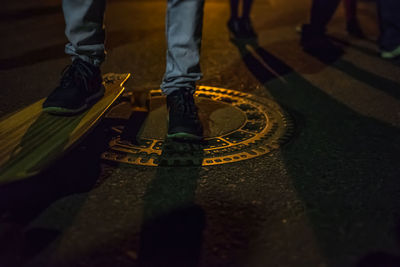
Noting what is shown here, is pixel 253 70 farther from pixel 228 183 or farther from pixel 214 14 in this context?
pixel 214 14

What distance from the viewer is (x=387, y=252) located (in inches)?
48.9

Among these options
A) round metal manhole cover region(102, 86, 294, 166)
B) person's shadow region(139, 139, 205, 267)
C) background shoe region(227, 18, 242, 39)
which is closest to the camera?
person's shadow region(139, 139, 205, 267)

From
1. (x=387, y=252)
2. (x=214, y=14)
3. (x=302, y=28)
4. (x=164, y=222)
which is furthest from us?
(x=214, y=14)

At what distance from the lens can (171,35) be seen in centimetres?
202

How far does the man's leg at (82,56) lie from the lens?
1.94m

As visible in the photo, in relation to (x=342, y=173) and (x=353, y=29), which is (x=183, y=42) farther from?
(x=353, y=29)

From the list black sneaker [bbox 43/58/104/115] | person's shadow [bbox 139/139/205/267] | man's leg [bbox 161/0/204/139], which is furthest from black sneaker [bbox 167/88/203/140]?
black sneaker [bbox 43/58/104/115]

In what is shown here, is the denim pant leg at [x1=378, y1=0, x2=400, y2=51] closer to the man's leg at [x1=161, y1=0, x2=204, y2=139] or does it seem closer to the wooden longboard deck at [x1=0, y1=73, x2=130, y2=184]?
the man's leg at [x1=161, y1=0, x2=204, y2=139]

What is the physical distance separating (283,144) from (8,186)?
3.90ft

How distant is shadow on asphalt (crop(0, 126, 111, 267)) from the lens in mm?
1217

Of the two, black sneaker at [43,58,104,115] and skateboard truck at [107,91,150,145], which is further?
skateboard truck at [107,91,150,145]

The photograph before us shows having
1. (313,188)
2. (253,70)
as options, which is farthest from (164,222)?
(253,70)

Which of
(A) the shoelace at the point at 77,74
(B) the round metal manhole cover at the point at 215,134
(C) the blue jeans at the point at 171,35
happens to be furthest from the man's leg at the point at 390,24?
(A) the shoelace at the point at 77,74

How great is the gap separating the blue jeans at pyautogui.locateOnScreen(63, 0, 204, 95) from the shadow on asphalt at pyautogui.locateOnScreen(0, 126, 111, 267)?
506 millimetres
